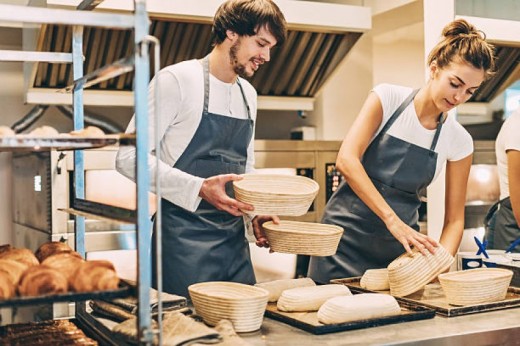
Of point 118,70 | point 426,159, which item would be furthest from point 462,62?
point 118,70

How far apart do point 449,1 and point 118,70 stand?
6.95ft

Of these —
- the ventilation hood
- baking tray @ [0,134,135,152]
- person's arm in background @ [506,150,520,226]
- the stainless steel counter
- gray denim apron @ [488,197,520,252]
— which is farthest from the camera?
the ventilation hood

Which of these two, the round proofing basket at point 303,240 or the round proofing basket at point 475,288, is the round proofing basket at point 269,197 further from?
the round proofing basket at point 475,288

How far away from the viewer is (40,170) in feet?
11.1

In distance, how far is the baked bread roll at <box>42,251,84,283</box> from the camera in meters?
1.43

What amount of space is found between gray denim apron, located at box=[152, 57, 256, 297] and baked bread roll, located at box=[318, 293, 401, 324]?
26.5 inches

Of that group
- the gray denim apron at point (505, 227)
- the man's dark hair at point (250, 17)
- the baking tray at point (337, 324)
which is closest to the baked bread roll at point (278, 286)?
the baking tray at point (337, 324)

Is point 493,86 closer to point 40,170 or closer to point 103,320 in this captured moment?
point 40,170

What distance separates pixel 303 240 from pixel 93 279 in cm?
74

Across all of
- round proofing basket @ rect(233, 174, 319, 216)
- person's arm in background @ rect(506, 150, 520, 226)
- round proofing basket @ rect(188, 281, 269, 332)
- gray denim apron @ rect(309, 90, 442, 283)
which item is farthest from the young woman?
round proofing basket @ rect(188, 281, 269, 332)

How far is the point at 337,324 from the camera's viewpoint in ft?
5.32

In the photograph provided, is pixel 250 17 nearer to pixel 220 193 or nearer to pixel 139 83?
pixel 220 193

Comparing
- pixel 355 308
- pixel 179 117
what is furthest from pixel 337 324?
pixel 179 117

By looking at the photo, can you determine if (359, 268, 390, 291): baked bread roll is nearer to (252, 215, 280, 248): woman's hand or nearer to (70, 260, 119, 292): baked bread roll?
(252, 215, 280, 248): woman's hand
